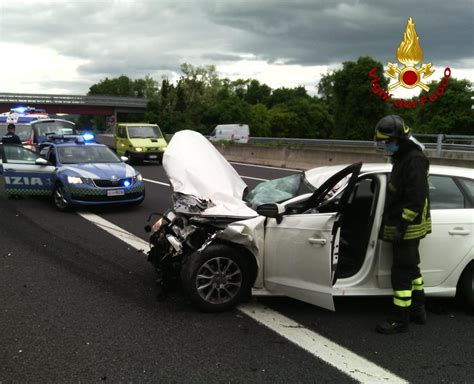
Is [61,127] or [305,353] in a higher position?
[61,127]

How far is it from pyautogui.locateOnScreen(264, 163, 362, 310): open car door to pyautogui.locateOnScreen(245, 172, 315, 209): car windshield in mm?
421

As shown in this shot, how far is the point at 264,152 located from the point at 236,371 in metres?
19.8

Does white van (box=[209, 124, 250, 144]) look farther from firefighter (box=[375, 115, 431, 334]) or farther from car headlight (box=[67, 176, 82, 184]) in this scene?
firefighter (box=[375, 115, 431, 334])

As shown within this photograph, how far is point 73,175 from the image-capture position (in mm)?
9312

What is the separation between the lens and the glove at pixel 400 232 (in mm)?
3862

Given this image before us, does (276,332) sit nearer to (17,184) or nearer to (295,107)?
(17,184)

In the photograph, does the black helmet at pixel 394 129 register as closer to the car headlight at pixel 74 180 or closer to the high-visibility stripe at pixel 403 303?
the high-visibility stripe at pixel 403 303

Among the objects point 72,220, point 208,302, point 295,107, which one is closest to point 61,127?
point 72,220

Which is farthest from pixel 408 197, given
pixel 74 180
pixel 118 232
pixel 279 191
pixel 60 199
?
pixel 60 199

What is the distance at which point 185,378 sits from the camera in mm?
3240

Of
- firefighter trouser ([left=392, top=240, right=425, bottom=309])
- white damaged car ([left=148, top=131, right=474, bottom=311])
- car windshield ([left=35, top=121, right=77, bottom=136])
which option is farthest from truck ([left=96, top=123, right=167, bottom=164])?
firefighter trouser ([left=392, top=240, right=425, bottom=309])

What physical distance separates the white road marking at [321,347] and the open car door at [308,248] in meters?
0.25

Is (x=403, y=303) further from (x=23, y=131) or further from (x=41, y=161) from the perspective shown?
(x=23, y=131)

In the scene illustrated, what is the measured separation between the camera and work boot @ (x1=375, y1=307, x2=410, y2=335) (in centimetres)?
398
